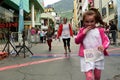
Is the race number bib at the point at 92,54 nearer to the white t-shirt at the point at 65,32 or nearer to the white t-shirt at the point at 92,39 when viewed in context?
the white t-shirt at the point at 92,39

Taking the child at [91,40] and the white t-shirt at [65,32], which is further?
the white t-shirt at [65,32]

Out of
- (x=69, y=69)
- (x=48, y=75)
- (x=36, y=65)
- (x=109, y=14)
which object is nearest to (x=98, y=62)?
(x=48, y=75)

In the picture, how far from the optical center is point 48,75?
9828 mm

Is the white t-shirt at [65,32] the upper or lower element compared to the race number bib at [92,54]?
upper

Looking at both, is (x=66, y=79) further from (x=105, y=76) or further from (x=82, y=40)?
(x=82, y=40)

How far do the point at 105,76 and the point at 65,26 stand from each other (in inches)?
268

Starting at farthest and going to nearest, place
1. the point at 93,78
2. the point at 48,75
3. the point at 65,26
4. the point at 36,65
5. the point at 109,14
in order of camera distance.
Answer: the point at 109,14, the point at 65,26, the point at 36,65, the point at 48,75, the point at 93,78

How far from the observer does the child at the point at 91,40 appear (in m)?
5.58

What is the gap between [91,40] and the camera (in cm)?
570

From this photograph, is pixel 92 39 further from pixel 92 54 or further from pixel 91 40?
pixel 92 54

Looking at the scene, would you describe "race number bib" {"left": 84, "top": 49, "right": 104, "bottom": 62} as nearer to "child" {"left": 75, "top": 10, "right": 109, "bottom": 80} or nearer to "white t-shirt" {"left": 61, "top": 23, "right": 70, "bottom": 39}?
"child" {"left": 75, "top": 10, "right": 109, "bottom": 80}

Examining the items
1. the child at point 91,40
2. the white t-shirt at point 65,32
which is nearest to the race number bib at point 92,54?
the child at point 91,40

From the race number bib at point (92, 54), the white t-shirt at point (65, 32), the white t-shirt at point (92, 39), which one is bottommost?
the race number bib at point (92, 54)

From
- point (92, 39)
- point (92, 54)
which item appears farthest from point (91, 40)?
point (92, 54)
